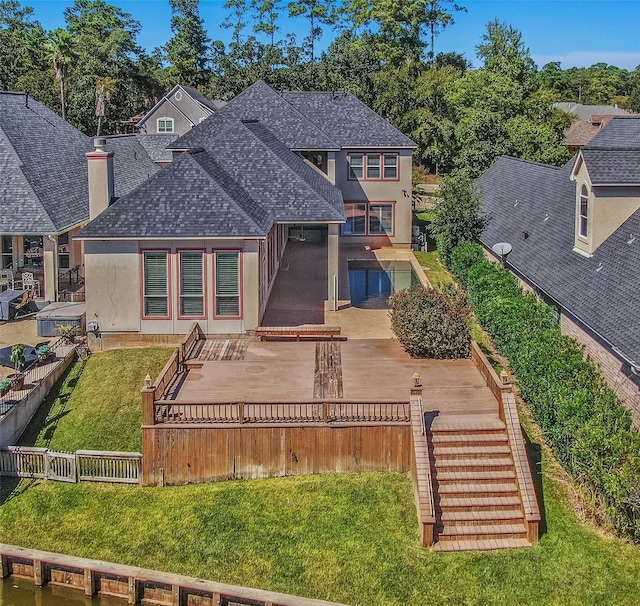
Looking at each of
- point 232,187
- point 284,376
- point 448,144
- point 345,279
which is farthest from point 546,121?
point 284,376

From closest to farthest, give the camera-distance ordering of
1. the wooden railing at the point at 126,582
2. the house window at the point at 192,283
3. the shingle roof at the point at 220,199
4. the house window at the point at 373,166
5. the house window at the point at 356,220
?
the wooden railing at the point at 126,582, the shingle roof at the point at 220,199, the house window at the point at 192,283, the house window at the point at 373,166, the house window at the point at 356,220

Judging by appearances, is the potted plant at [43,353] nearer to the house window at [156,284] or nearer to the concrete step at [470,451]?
the house window at [156,284]

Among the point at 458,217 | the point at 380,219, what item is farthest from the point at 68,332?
the point at 380,219

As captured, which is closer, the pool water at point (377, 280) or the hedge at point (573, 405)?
the hedge at point (573, 405)

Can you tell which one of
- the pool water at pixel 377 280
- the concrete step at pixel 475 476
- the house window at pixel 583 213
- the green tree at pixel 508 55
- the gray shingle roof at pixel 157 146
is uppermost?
the green tree at pixel 508 55

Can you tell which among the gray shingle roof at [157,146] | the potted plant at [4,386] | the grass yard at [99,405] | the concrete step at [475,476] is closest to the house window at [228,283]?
the grass yard at [99,405]

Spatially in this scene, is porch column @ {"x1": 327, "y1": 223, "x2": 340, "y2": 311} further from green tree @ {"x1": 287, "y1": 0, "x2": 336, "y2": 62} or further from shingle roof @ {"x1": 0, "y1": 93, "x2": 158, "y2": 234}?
green tree @ {"x1": 287, "y1": 0, "x2": 336, "y2": 62}

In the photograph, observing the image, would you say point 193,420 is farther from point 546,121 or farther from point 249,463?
point 546,121

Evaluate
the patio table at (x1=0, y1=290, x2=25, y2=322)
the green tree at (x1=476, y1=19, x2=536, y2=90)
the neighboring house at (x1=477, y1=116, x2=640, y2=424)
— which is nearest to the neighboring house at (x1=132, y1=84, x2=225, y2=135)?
the green tree at (x1=476, y1=19, x2=536, y2=90)
